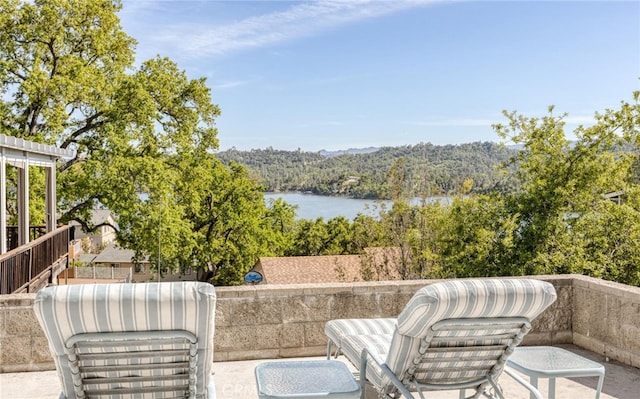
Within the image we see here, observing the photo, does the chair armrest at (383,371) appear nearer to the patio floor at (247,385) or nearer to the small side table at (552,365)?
the small side table at (552,365)

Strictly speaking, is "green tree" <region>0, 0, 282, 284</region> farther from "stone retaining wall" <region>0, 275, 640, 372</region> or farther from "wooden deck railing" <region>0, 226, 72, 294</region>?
"stone retaining wall" <region>0, 275, 640, 372</region>

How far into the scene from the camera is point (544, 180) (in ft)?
33.4

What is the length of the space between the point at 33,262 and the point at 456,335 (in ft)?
28.3

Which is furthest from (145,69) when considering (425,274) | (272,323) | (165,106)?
(272,323)

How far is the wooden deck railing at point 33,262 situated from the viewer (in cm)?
777

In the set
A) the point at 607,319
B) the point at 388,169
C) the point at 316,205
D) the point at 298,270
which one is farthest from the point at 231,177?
the point at 607,319

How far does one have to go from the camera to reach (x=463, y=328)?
2598mm

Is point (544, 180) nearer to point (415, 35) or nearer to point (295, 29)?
point (415, 35)

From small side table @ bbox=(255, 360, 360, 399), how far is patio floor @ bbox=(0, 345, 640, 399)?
3.99 ft

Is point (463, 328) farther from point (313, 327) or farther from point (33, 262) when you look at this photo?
point (33, 262)

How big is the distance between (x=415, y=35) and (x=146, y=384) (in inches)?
1268

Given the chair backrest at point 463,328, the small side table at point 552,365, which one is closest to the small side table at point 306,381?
the chair backrest at point 463,328

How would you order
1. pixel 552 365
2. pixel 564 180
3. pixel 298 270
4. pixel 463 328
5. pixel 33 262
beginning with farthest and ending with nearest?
pixel 298 270 < pixel 564 180 < pixel 33 262 < pixel 552 365 < pixel 463 328

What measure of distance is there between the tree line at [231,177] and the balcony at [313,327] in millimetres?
4396
